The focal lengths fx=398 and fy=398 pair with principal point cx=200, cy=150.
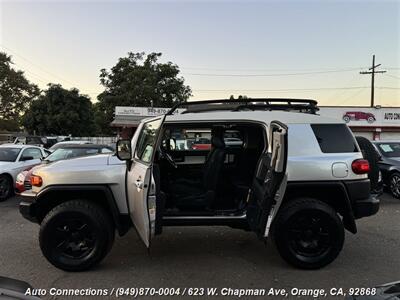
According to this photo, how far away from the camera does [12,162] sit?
10703mm

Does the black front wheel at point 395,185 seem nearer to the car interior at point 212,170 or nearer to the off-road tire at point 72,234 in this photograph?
the car interior at point 212,170

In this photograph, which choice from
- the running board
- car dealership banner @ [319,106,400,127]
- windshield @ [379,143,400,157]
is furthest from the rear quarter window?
car dealership banner @ [319,106,400,127]

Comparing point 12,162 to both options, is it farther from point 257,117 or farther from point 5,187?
point 257,117

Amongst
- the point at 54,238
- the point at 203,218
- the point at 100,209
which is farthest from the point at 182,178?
the point at 54,238

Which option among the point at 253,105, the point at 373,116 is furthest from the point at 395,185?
the point at 373,116

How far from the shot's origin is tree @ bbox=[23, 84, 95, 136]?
44.0 metres

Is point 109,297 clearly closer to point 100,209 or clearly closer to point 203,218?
point 100,209

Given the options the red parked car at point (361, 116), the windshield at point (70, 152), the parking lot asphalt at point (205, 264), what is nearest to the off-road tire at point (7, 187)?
the windshield at point (70, 152)

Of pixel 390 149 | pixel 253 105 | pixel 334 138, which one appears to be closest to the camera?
pixel 334 138

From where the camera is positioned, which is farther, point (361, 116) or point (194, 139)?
point (361, 116)

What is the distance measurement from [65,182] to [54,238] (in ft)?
2.24

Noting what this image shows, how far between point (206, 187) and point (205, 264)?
1005 millimetres

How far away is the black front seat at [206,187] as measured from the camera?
535 centimetres

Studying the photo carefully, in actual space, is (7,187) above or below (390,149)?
below
